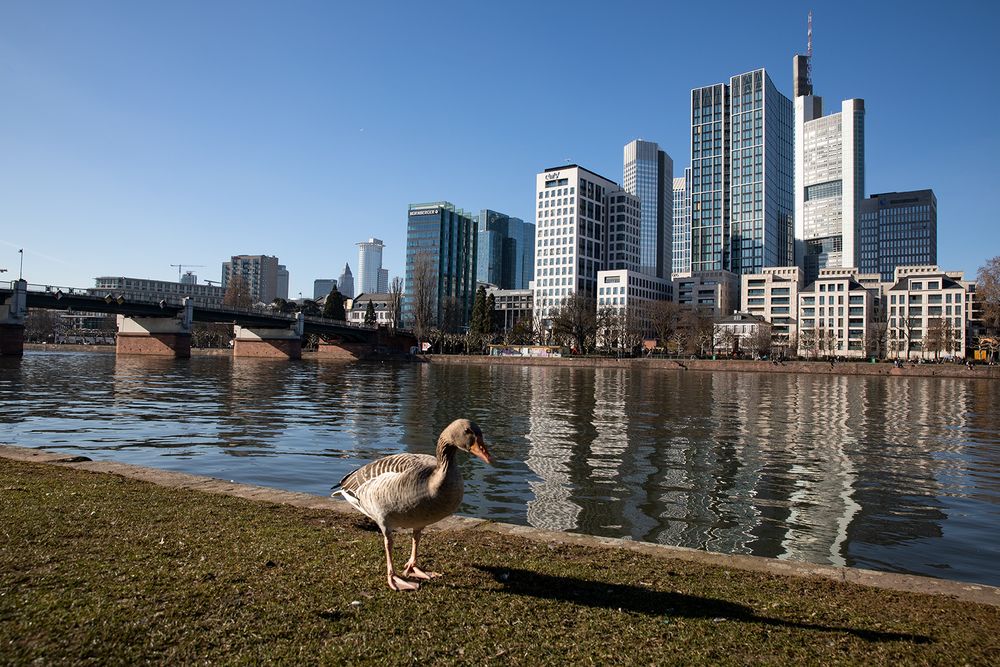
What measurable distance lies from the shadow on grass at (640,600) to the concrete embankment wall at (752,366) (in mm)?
102874

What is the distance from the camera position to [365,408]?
32406 millimetres

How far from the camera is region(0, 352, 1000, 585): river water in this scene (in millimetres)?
11117

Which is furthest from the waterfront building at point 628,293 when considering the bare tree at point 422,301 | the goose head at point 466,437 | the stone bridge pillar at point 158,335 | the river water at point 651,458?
the goose head at point 466,437

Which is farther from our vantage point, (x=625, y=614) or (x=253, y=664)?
(x=625, y=614)

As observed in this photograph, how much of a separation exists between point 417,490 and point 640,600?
233 centimetres

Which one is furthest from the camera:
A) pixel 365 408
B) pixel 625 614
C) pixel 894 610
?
pixel 365 408

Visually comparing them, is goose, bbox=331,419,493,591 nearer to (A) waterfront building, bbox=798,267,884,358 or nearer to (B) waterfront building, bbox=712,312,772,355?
(B) waterfront building, bbox=712,312,772,355

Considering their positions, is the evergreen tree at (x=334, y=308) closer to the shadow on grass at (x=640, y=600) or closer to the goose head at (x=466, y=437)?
the goose head at (x=466, y=437)

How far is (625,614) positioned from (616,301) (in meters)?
183

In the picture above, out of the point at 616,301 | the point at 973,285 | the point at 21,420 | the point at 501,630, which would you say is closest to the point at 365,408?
the point at 21,420

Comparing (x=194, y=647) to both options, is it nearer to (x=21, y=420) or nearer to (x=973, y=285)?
(x=21, y=420)

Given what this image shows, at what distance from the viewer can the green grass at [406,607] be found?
15.4 feet

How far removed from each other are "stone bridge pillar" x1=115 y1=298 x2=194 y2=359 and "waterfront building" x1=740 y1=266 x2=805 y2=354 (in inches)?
5545

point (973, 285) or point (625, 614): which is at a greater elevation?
point (973, 285)
